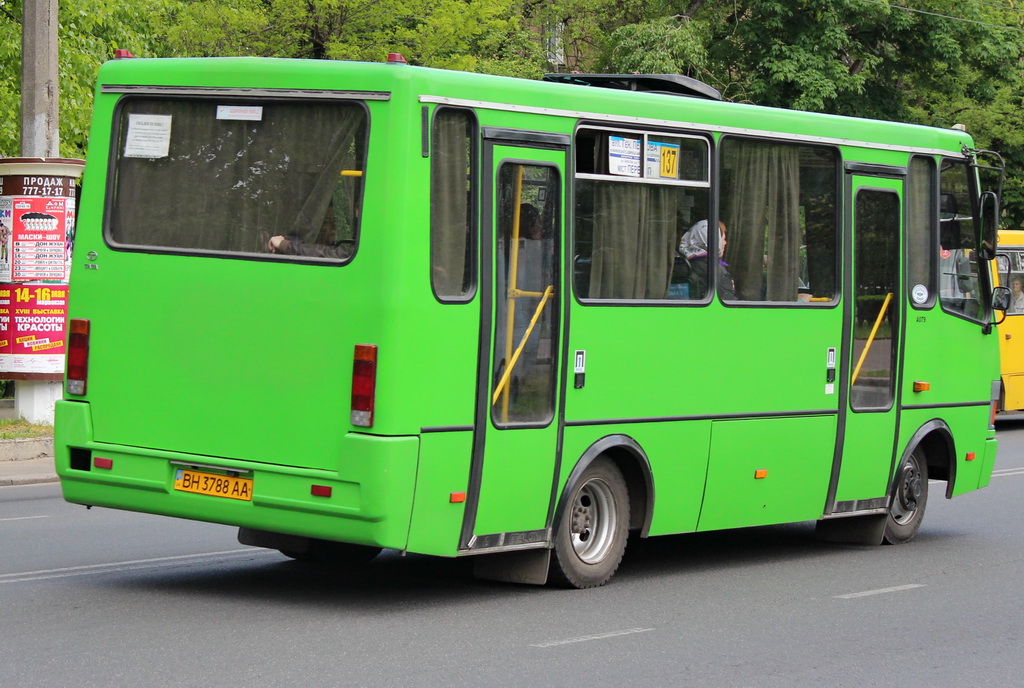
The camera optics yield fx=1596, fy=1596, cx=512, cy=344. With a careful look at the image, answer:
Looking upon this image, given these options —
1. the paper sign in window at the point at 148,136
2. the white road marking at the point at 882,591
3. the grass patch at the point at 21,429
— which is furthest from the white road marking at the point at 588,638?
the grass patch at the point at 21,429

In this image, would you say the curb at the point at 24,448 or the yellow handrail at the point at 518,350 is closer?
the yellow handrail at the point at 518,350

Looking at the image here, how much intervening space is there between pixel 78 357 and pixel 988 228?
280 inches

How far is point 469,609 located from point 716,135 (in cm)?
343

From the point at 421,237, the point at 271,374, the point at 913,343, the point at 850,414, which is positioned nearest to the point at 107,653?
the point at 271,374

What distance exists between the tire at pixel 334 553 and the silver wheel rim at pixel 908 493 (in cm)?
412

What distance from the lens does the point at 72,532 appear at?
37.3ft

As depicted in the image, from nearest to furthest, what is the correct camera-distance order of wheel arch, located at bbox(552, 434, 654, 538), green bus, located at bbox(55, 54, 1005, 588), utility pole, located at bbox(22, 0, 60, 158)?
green bus, located at bbox(55, 54, 1005, 588) → wheel arch, located at bbox(552, 434, 654, 538) → utility pole, located at bbox(22, 0, 60, 158)

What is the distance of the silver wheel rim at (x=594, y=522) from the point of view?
9.32 metres

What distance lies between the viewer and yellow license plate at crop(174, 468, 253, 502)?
829 cm

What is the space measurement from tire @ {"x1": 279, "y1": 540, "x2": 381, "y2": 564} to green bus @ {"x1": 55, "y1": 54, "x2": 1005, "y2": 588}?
0.03 m

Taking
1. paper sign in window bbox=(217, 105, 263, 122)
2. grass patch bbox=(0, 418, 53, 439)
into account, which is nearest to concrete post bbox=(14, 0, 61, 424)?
grass patch bbox=(0, 418, 53, 439)

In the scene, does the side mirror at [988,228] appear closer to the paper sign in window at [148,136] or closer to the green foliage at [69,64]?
the paper sign in window at [148,136]

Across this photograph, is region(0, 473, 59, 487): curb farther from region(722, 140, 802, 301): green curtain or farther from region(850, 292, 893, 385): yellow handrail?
region(850, 292, 893, 385): yellow handrail

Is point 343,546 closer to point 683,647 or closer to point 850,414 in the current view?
point 683,647
